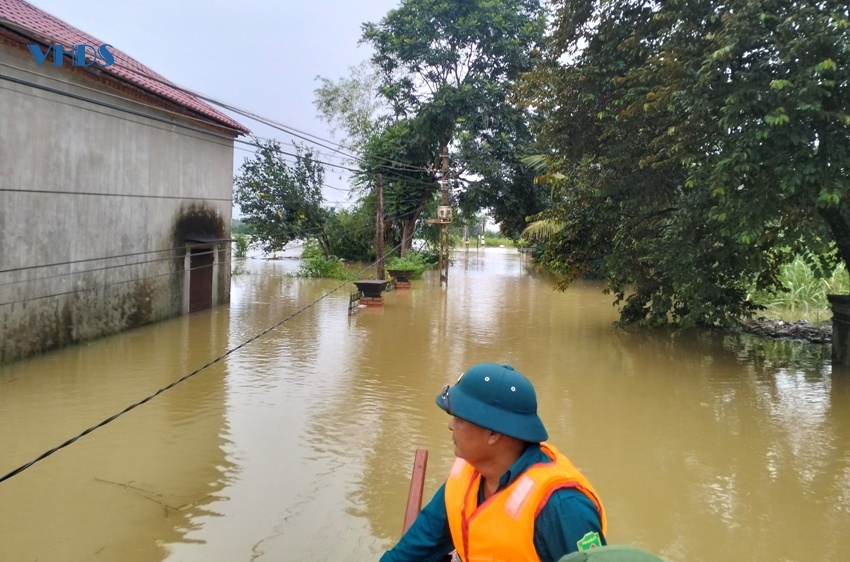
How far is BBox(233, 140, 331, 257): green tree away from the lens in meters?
28.8

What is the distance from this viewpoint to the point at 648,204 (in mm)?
11594

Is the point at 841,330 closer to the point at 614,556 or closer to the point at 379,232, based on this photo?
the point at 614,556

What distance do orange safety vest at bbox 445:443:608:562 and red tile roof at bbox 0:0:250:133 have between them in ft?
24.7

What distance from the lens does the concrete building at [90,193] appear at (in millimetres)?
9289

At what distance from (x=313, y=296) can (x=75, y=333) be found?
969cm

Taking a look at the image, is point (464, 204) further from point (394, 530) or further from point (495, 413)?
point (495, 413)

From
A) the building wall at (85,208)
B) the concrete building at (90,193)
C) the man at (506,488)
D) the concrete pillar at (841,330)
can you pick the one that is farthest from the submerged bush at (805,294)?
the man at (506,488)

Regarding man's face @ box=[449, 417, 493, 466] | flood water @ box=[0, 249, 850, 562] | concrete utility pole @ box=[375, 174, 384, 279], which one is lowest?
flood water @ box=[0, 249, 850, 562]

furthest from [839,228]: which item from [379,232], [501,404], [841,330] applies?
[379,232]

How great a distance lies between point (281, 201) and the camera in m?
29.3

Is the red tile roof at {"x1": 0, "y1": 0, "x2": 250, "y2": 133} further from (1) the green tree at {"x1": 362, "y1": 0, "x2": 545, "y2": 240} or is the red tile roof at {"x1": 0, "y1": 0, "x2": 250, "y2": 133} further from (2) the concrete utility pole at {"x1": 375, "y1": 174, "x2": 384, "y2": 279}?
(1) the green tree at {"x1": 362, "y1": 0, "x2": 545, "y2": 240}

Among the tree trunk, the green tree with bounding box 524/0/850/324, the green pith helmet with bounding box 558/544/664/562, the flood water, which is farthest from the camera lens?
the tree trunk

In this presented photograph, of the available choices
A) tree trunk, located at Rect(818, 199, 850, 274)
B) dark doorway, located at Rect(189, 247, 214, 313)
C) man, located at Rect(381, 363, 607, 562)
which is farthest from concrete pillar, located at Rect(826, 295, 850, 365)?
dark doorway, located at Rect(189, 247, 214, 313)

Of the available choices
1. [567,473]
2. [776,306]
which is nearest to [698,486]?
[567,473]
